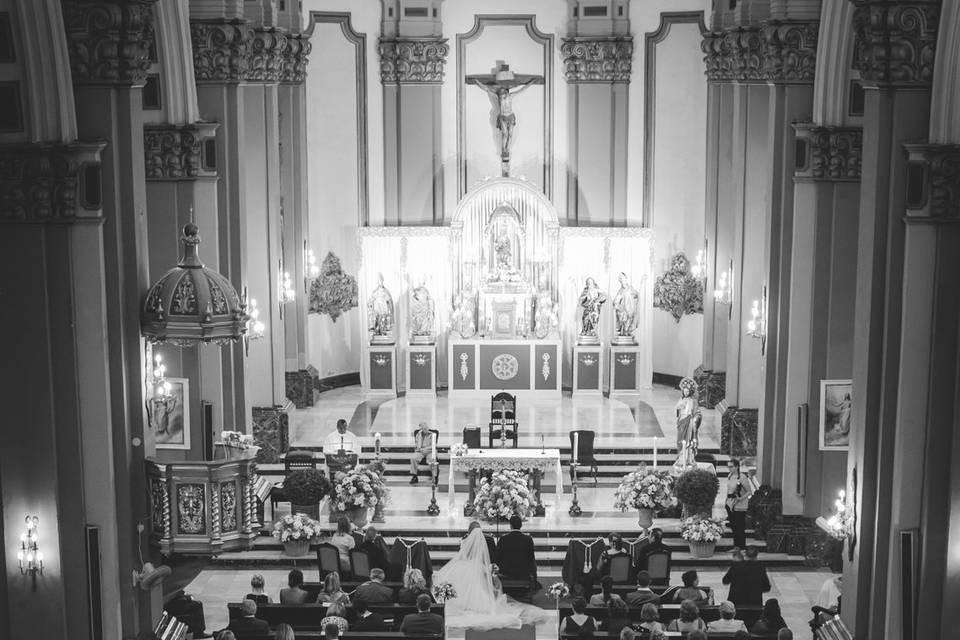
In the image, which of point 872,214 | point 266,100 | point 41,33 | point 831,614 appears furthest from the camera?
point 266,100

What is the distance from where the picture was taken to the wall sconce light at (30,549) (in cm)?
1430

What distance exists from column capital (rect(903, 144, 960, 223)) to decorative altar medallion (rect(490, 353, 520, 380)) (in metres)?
16.0

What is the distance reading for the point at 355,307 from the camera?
102 feet

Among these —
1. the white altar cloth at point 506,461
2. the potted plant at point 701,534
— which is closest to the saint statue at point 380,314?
the white altar cloth at point 506,461

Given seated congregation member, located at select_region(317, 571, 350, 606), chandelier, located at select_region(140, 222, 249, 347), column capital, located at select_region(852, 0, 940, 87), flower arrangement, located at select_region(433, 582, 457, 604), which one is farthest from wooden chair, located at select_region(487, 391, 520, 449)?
A: column capital, located at select_region(852, 0, 940, 87)

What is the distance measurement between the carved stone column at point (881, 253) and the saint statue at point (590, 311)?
14.5 meters

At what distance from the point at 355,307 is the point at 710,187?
793 cm

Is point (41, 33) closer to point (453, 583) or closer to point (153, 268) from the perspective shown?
point (153, 268)

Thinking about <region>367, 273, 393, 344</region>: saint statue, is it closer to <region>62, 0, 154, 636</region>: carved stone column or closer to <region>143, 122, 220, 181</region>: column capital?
<region>143, 122, 220, 181</region>: column capital

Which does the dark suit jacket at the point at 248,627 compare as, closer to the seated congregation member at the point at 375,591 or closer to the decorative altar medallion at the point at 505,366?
the seated congregation member at the point at 375,591

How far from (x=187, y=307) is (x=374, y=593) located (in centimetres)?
486

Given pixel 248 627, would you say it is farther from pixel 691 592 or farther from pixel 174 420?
pixel 691 592

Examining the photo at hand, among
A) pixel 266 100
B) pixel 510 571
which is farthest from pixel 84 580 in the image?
pixel 266 100

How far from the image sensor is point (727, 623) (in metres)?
16.4
